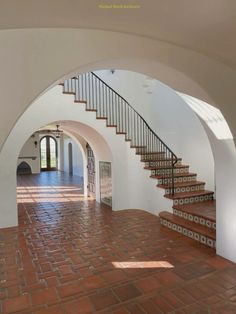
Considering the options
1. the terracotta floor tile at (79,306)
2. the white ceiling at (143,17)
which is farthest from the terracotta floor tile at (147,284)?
the white ceiling at (143,17)

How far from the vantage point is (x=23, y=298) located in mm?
2701

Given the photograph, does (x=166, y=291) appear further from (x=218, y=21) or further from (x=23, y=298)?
(x=218, y=21)

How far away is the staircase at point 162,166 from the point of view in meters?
4.50

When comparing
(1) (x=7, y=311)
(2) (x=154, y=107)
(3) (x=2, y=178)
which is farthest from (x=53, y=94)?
(1) (x=7, y=311)

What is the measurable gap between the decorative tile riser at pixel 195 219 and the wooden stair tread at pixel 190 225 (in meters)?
0.06

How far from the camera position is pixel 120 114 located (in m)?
7.45

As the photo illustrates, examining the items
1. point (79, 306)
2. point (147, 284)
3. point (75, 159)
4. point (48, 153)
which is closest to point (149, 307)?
point (147, 284)

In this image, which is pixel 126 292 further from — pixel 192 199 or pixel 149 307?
pixel 192 199

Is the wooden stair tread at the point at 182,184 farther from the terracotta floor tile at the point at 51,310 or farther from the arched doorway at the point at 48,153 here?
the arched doorway at the point at 48,153

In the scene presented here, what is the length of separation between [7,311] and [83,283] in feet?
2.72

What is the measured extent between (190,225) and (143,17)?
12.0ft

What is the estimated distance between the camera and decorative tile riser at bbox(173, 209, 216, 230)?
423cm

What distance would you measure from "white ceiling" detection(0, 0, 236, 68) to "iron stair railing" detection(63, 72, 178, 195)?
4.73m

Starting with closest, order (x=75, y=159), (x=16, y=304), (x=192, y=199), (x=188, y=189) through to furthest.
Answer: (x=16, y=304) < (x=192, y=199) < (x=188, y=189) < (x=75, y=159)
